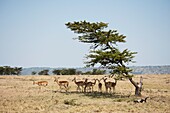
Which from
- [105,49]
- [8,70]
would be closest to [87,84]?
[105,49]

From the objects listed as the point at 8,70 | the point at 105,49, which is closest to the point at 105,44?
the point at 105,49

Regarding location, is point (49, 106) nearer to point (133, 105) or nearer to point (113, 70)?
point (133, 105)

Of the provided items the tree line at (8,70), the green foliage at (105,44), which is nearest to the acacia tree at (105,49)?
the green foliage at (105,44)

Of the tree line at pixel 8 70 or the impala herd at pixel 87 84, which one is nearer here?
the impala herd at pixel 87 84

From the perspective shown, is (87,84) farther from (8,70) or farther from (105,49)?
(8,70)

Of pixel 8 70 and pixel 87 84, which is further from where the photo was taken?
pixel 8 70

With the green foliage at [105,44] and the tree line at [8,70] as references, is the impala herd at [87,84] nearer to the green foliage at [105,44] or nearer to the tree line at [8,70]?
the green foliage at [105,44]

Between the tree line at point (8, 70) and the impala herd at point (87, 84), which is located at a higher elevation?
the tree line at point (8, 70)

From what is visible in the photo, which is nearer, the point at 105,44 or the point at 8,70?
the point at 105,44

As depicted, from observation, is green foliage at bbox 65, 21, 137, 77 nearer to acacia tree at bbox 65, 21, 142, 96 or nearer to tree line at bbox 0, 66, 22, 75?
acacia tree at bbox 65, 21, 142, 96

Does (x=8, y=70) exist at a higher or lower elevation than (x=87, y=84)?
higher

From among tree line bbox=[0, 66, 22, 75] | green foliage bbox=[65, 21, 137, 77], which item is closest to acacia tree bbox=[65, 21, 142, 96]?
green foliage bbox=[65, 21, 137, 77]

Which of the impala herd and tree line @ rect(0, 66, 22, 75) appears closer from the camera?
the impala herd

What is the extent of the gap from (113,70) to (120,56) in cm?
162
